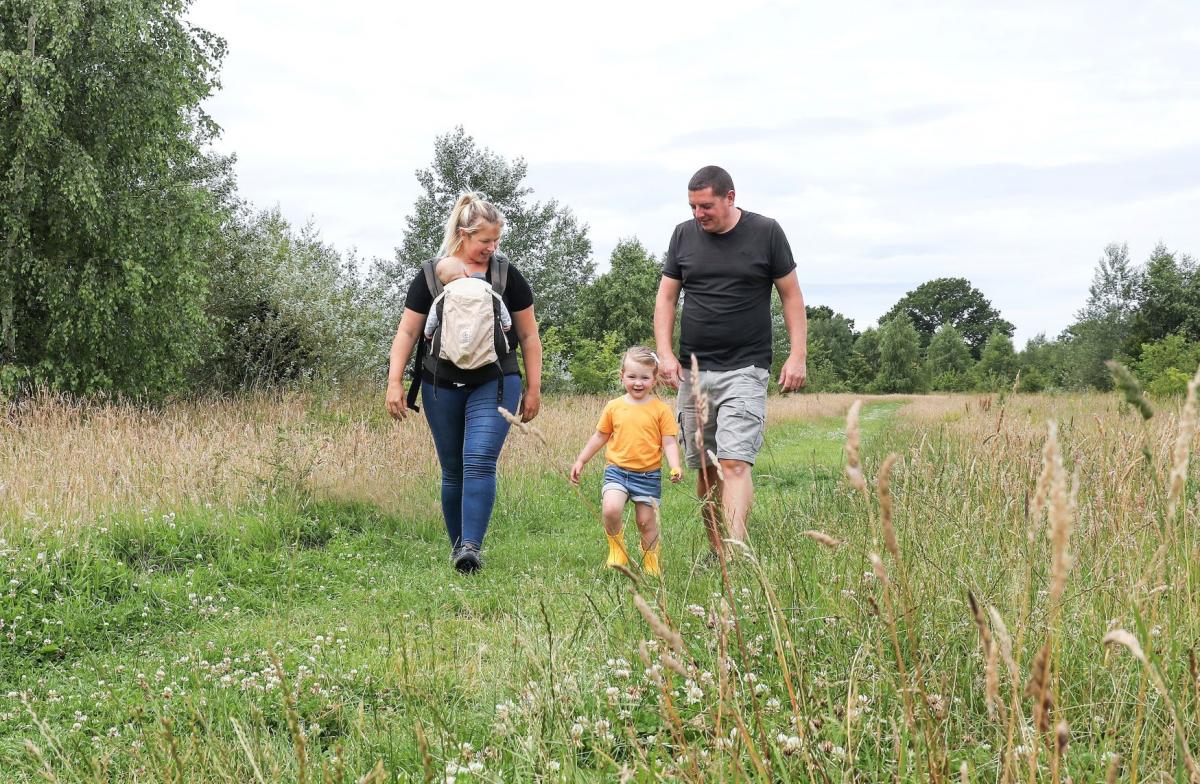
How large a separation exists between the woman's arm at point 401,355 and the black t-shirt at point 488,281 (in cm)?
7

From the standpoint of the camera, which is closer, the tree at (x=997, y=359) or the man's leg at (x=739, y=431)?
the man's leg at (x=739, y=431)

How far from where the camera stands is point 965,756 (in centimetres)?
202

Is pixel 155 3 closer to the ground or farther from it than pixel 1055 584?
farther from it

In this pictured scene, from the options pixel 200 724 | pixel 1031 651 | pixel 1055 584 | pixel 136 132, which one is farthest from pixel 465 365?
pixel 136 132

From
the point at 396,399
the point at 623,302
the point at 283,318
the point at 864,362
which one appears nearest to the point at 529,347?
the point at 396,399

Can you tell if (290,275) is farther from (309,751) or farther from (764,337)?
(309,751)

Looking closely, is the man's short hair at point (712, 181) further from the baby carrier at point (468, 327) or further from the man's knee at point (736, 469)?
the man's knee at point (736, 469)

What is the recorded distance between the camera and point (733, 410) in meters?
5.05

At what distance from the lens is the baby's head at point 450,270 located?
547 cm

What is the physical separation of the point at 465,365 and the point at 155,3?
60.8 ft

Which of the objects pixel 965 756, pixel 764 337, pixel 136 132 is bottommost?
pixel 965 756

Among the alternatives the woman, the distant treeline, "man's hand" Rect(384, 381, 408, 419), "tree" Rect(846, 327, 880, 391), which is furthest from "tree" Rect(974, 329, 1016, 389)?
"man's hand" Rect(384, 381, 408, 419)

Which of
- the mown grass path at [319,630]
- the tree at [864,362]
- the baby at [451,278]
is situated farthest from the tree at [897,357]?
the baby at [451,278]

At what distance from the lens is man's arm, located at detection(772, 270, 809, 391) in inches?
200
